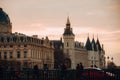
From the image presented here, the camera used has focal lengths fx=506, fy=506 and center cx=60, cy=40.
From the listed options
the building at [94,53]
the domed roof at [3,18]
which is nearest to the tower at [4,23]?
the domed roof at [3,18]

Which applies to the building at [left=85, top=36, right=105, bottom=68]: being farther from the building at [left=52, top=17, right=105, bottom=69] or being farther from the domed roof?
the domed roof

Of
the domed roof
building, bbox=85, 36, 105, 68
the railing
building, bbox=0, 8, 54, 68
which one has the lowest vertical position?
the railing

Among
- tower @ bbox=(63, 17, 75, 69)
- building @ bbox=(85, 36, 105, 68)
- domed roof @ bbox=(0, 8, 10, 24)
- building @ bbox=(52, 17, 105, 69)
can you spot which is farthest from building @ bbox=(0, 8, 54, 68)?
building @ bbox=(85, 36, 105, 68)

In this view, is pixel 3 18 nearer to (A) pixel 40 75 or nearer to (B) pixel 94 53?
(B) pixel 94 53

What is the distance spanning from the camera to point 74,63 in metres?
144

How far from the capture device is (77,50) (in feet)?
500

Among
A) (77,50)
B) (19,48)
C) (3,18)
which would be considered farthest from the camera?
(77,50)

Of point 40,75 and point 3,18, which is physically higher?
point 3,18

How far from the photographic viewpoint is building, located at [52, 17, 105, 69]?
13912 cm

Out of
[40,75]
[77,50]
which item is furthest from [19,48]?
[40,75]

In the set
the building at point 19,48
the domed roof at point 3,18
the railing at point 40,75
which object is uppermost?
the domed roof at point 3,18

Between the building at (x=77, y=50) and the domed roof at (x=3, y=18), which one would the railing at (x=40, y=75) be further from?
the building at (x=77, y=50)

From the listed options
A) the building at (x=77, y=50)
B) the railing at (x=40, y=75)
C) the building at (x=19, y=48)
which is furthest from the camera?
the building at (x=77, y=50)

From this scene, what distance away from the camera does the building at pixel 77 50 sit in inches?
5477
